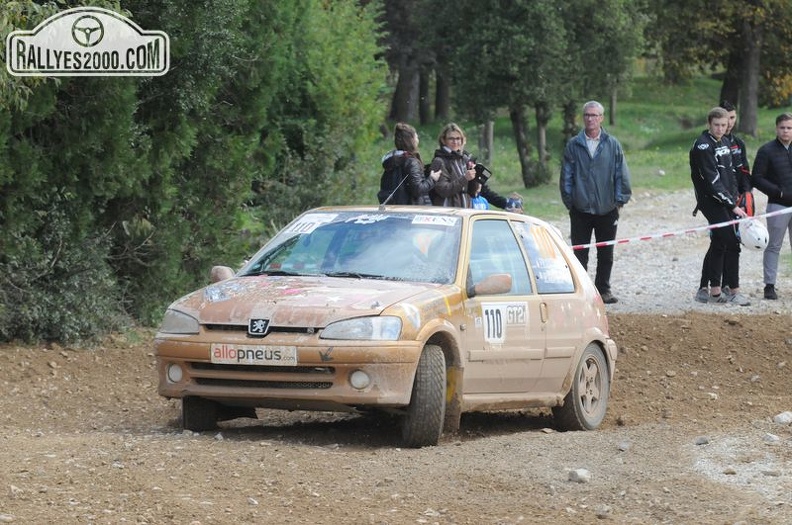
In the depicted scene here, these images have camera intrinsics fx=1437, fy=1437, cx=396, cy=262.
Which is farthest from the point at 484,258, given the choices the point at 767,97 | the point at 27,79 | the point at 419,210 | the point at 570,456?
the point at 767,97

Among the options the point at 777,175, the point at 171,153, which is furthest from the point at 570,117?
the point at 171,153

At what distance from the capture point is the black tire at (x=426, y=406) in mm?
8742

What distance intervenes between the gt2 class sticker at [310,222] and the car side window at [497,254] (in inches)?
40.9

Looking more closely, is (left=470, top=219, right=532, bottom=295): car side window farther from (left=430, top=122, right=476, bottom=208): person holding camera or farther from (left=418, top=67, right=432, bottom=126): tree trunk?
(left=418, top=67, right=432, bottom=126): tree trunk

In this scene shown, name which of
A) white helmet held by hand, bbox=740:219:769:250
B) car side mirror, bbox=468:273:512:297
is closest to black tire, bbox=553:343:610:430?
car side mirror, bbox=468:273:512:297

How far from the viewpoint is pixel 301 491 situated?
23.6 feet

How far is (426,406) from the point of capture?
8742 millimetres

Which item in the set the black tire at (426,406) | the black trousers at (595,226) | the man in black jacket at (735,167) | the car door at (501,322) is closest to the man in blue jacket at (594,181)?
A: the black trousers at (595,226)

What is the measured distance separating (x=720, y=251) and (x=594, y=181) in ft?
5.97

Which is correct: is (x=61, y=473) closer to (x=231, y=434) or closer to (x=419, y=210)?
(x=231, y=434)

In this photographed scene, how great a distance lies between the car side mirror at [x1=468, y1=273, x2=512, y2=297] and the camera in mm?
9406

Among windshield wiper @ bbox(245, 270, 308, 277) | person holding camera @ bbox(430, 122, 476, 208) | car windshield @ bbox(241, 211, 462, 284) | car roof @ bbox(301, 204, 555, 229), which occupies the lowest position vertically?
windshield wiper @ bbox(245, 270, 308, 277)

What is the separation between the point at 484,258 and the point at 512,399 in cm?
99

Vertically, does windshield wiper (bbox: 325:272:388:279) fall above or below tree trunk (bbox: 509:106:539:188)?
below
